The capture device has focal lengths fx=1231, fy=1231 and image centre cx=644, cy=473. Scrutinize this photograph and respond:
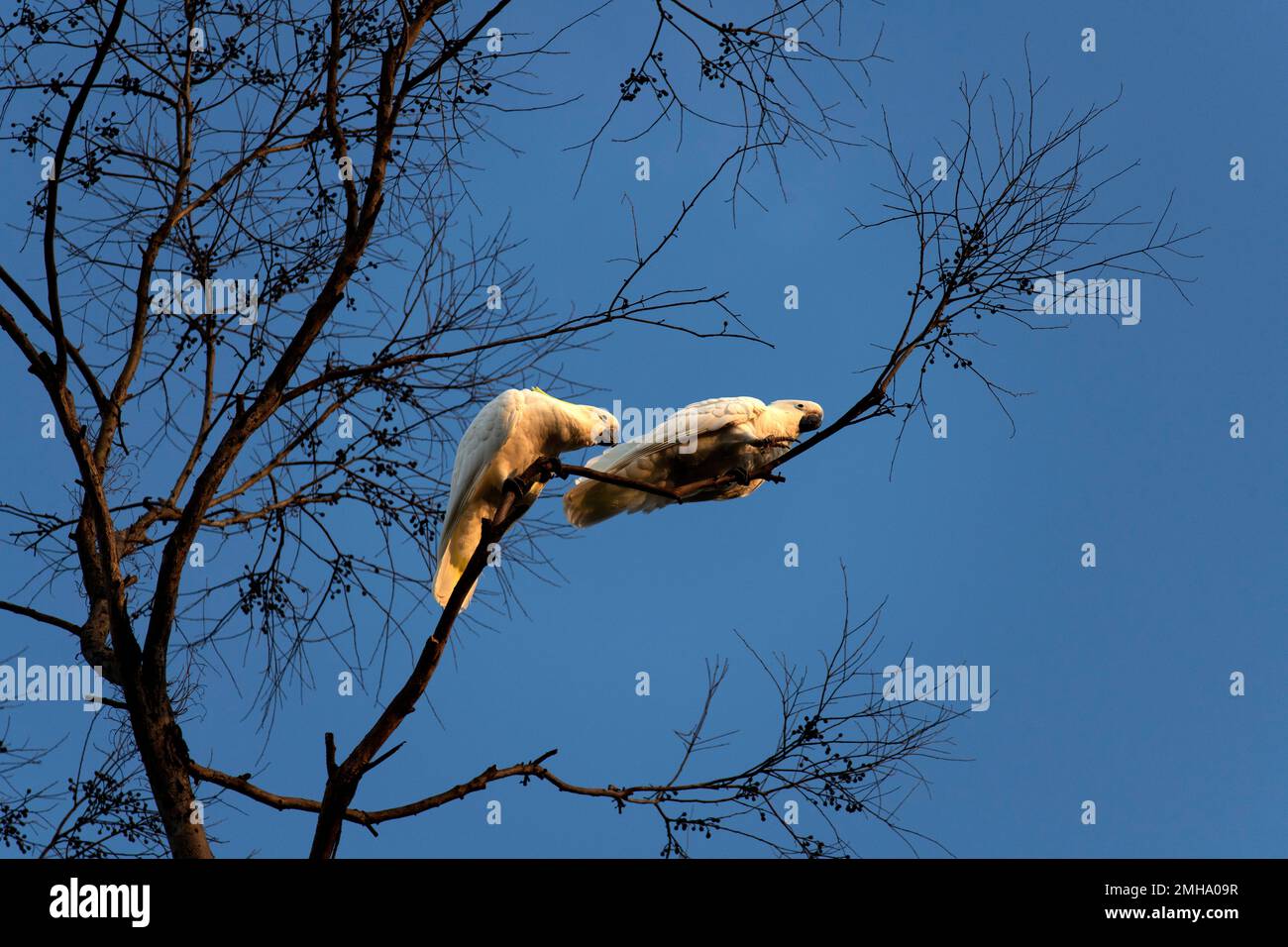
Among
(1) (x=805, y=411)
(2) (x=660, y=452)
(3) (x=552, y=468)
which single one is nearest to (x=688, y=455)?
(2) (x=660, y=452)

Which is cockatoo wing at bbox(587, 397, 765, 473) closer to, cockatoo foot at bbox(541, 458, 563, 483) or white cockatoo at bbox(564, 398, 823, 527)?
white cockatoo at bbox(564, 398, 823, 527)

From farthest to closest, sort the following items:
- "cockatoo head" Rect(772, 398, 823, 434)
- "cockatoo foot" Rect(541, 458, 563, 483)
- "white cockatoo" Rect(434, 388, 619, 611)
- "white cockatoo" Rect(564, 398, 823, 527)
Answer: "cockatoo head" Rect(772, 398, 823, 434) → "white cockatoo" Rect(564, 398, 823, 527) → "white cockatoo" Rect(434, 388, 619, 611) → "cockatoo foot" Rect(541, 458, 563, 483)

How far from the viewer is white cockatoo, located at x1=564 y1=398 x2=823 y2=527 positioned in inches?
254

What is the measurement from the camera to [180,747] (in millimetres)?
4746

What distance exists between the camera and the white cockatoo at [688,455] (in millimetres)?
6449

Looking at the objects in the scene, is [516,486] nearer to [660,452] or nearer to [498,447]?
[498,447]

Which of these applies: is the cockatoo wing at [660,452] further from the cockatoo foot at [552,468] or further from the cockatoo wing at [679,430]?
the cockatoo foot at [552,468]

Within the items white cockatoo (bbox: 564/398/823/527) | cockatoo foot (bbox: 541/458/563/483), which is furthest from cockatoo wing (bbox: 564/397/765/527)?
cockatoo foot (bbox: 541/458/563/483)

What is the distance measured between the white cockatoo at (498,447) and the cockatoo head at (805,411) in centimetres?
112

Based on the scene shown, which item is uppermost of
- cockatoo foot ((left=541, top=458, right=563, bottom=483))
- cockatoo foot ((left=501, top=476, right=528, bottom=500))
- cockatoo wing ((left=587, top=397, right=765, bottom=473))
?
cockatoo wing ((left=587, top=397, right=765, bottom=473))

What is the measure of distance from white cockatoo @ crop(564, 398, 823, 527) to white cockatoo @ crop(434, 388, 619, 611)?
0.20 m

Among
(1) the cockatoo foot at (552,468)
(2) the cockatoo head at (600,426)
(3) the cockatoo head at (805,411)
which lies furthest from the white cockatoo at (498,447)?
(3) the cockatoo head at (805,411)
